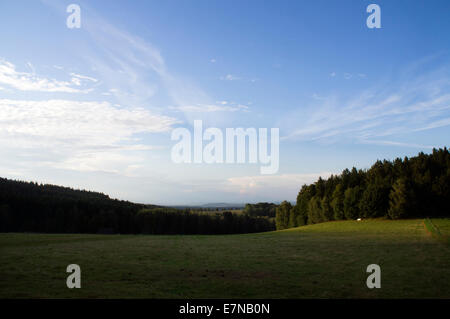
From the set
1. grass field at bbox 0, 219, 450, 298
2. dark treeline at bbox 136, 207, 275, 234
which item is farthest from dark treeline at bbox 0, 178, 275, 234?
grass field at bbox 0, 219, 450, 298

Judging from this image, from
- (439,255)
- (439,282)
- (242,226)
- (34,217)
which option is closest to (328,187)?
(242,226)

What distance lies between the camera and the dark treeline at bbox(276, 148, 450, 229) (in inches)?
2392

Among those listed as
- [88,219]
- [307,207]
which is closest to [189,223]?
[88,219]

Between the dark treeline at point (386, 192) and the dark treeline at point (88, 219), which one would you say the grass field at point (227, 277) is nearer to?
the dark treeline at point (386, 192)

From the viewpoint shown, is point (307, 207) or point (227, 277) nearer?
point (227, 277)

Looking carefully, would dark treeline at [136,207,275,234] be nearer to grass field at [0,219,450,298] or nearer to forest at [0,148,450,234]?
forest at [0,148,450,234]

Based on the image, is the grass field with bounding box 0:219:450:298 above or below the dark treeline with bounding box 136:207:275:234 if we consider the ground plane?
above

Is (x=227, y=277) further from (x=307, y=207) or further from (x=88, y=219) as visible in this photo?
(x=88, y=219)

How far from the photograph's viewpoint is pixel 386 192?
6525cm
